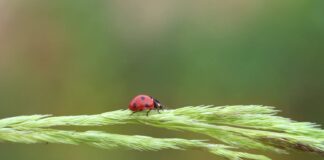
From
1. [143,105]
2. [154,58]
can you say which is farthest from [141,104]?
[154,58]

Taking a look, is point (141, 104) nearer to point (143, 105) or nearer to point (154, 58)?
point (143, 105)

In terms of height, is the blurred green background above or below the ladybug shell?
above

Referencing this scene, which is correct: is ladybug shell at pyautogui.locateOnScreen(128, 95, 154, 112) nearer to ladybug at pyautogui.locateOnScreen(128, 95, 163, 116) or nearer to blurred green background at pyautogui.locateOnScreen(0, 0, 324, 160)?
ladybug at pyautogui.locateOnScreen(128, 95, 163, 116)

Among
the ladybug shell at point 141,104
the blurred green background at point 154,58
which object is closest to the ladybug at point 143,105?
the ladybug shell at point 141,104

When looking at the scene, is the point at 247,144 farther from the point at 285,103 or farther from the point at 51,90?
the point at 51,90

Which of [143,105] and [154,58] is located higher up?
[154,58]

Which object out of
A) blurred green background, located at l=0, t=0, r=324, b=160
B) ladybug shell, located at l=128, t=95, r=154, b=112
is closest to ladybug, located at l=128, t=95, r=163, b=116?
ladybug shell, located at l=128, t=95, r=154, b=112

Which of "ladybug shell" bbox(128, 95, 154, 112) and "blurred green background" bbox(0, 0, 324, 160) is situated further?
"blurred green background" bbox(0, 0, 324, 160)

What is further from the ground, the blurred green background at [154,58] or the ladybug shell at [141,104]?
the blurred green background at [154,58]

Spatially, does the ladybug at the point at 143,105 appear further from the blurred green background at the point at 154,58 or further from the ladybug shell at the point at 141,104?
the blurred green background at the point at 154,58

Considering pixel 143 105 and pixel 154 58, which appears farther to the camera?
pixel 154 58
